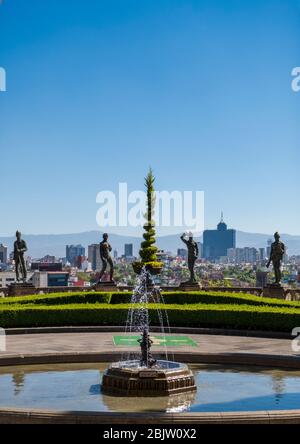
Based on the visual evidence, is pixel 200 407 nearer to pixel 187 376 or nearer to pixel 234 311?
pixel 187 376

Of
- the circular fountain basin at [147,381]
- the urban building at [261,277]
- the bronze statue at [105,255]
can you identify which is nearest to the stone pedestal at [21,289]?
the bronze statue at [105,255]

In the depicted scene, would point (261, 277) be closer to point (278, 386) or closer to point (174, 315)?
point (174, 315)

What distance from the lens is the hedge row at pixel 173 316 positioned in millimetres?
25094

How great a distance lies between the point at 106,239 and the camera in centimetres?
3597

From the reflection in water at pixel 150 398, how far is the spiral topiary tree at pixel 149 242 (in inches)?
1242

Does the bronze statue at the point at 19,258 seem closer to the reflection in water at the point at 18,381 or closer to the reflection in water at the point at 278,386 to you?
the reflection in water at the point at 18,381

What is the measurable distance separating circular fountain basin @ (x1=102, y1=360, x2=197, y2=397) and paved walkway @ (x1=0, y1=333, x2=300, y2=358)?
439cm

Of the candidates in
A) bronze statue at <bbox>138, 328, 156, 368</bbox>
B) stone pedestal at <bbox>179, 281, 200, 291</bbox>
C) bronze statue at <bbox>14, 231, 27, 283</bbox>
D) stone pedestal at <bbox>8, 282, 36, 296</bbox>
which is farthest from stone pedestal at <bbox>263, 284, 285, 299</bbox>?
bronze statue at <bbox>138, 328, 156, 368</bbox>

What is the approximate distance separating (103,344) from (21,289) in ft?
44.0

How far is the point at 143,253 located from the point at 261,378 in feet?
117

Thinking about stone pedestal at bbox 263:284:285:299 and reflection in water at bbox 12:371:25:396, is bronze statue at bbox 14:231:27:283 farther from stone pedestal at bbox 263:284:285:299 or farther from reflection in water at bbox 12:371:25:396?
reflection in water at bbox 12:371:25:396

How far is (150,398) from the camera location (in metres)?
14.0

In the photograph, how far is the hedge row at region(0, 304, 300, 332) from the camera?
25094 mm
